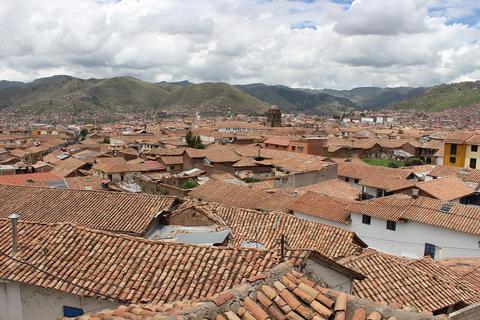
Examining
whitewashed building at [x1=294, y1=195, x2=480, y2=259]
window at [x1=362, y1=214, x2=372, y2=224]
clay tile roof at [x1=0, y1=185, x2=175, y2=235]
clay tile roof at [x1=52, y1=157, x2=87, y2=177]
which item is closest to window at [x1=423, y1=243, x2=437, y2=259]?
whitewashed building at [x1=294, y1=195, x2=480, y2=259]

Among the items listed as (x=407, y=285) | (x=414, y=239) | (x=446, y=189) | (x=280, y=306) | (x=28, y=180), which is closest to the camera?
(x=280, y=306)

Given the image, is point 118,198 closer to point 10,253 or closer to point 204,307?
point 10,253

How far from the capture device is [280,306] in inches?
178

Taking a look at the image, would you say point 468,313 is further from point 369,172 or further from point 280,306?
point 369,172

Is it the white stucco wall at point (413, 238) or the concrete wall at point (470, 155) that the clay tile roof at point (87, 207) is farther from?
the concrete wall at point (470, 155)

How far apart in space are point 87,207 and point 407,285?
10.9 meters

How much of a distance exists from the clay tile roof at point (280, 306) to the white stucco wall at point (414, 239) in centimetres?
1718

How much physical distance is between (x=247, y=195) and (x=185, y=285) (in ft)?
65.4

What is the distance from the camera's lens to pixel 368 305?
4.30 metres

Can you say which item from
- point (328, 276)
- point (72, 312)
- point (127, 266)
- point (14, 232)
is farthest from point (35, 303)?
point (328, 276)

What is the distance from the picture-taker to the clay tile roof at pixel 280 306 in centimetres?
428

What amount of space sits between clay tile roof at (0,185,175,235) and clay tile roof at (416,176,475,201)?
61.0 ft

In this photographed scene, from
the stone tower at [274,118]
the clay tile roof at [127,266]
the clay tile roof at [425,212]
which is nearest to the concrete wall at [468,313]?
the clay tile roof at [127,266]

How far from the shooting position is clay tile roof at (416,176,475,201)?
1055 inches
